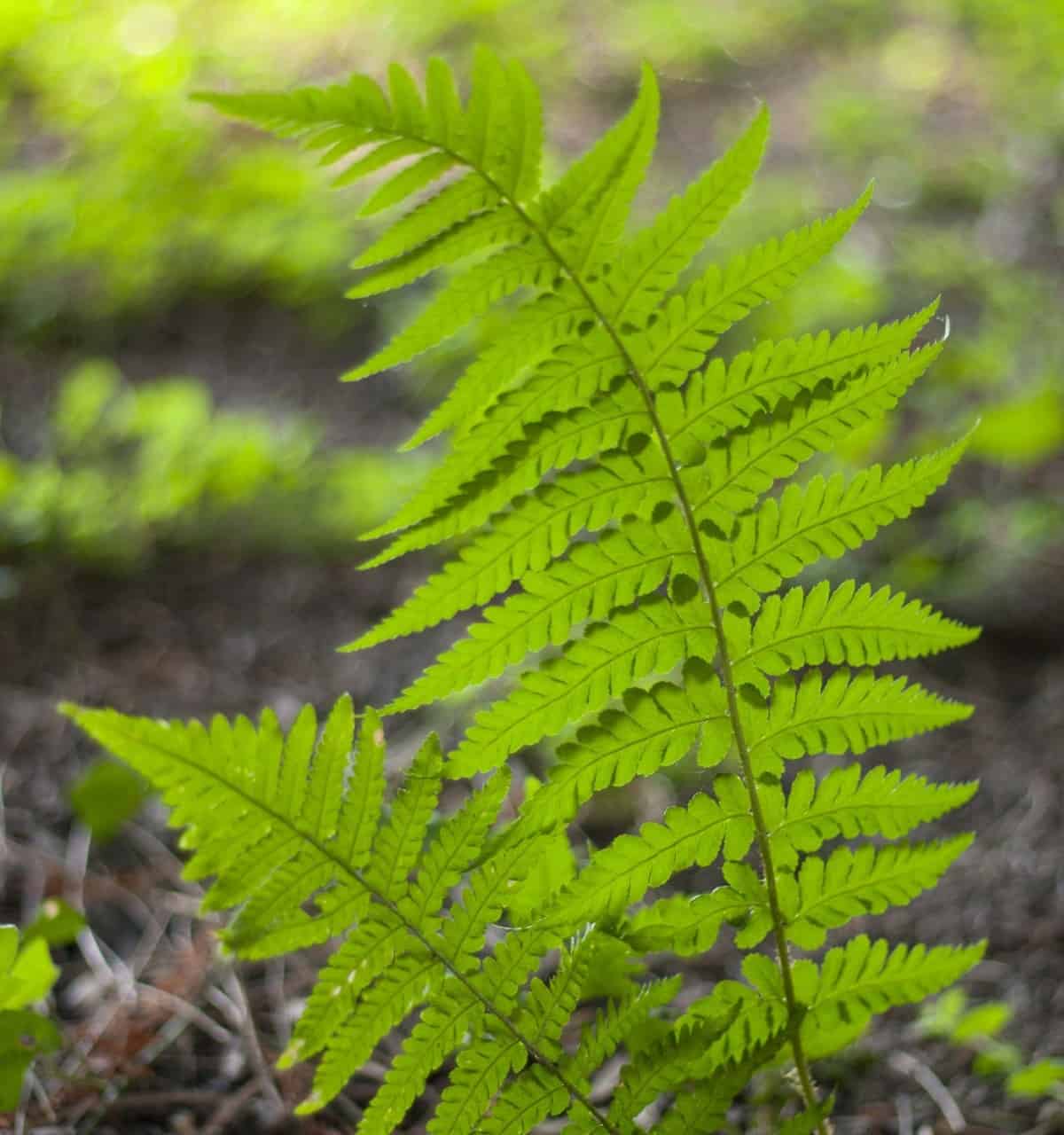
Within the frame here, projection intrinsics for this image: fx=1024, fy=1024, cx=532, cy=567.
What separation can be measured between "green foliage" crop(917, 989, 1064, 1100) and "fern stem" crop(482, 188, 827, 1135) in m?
0.59

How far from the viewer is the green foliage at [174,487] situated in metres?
3.26

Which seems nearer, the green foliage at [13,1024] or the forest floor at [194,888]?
the green foliage at [13,1024]

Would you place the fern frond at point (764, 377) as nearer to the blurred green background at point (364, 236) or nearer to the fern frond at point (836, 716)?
the fern frond at point (836, 716)

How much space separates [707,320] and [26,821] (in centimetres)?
202

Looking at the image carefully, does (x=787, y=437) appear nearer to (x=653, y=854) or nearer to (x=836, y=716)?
(x=836, y=716)

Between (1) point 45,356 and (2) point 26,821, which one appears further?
(1) point 45,356

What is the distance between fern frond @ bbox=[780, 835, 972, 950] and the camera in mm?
1104

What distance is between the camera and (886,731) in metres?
1.08

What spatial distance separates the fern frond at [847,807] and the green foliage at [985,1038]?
2.12 ft

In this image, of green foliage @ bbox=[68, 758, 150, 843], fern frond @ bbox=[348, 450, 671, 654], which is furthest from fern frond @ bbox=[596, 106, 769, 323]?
green foliage @ bbox=[68, 758, 150, 843]

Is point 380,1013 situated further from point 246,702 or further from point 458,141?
point 246,702

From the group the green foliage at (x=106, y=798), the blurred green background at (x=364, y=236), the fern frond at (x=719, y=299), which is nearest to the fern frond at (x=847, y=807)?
the fern frond at (x=719, y=299)

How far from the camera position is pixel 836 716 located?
42.4 inches

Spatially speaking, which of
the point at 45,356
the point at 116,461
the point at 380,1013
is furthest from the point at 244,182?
the point at 380,1013
